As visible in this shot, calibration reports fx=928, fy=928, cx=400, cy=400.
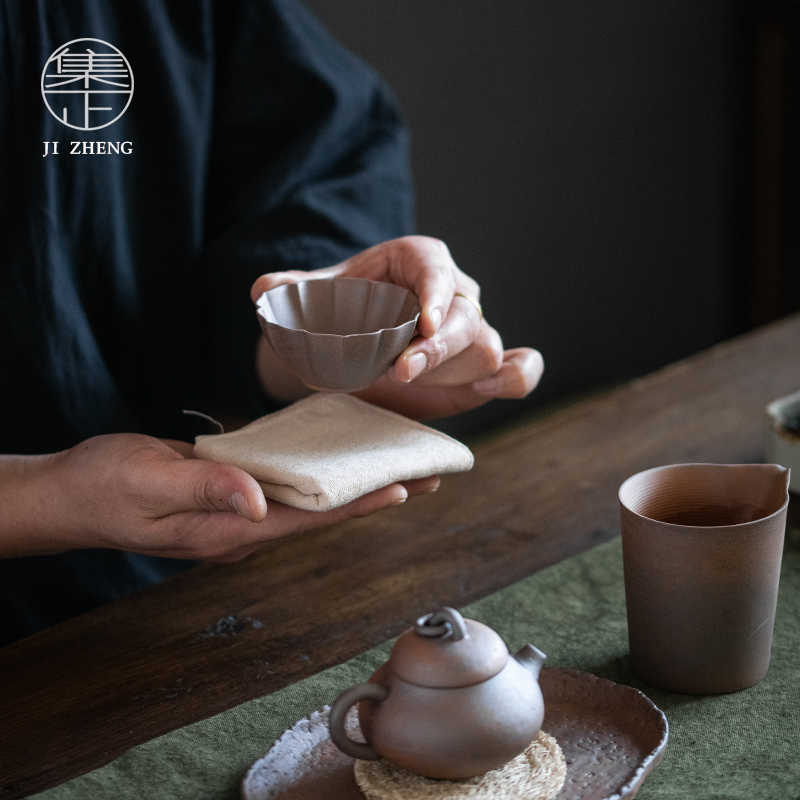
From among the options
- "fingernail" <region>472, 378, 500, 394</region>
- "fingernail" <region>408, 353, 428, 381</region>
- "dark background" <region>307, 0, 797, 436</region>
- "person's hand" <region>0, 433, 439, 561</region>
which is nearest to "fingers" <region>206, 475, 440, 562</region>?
"person's hand" <region>0, 433, 439, 561</region>

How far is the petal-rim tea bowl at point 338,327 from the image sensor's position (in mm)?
881

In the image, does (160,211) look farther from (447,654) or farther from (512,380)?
(447,654)

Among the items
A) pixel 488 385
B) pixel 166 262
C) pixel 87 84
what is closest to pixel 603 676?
pixel 488 385

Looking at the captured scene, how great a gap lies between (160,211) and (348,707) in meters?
0.87

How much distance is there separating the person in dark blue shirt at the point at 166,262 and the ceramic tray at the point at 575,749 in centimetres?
24

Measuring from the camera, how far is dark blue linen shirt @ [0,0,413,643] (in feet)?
3.77

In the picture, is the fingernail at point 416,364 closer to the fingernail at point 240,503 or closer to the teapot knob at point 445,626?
the fingernail at point 240,503

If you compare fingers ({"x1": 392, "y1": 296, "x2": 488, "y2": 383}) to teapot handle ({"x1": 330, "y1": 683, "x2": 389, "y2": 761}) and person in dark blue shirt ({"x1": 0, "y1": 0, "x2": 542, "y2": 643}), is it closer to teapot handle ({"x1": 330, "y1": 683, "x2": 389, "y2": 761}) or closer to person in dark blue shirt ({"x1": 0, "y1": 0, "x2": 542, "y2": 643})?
person in dark blue shirt ({"x1": 0, "y1": 0, "x2": 542, "y2": 643})

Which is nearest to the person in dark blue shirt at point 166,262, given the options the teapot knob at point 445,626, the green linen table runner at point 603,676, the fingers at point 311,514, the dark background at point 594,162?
the fingers at point 311,514

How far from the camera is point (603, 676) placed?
87 cm

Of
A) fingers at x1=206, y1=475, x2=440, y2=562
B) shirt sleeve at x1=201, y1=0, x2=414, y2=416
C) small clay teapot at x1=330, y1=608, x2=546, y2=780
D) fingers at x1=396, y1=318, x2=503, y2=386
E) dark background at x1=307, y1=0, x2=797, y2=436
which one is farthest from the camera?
dark background at x1=307, y1=0, x2=797, y2=436

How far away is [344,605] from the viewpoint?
3.31ft

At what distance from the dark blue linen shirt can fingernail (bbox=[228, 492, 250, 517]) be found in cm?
43

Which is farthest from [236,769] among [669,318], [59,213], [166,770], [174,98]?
[669,318]
